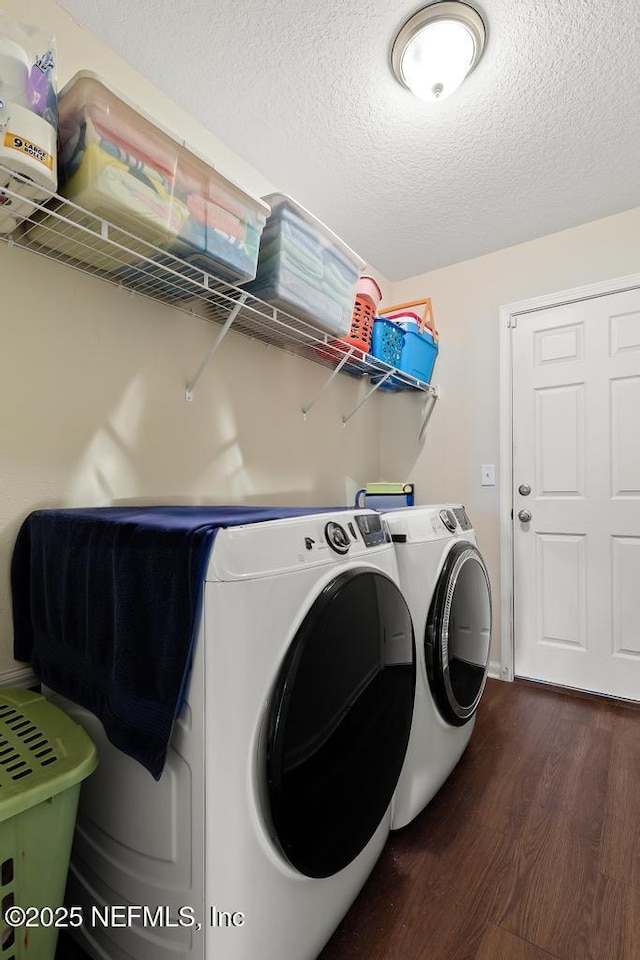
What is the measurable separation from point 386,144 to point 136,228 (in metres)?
1.22

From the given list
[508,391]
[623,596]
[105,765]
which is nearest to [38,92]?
[105,765]

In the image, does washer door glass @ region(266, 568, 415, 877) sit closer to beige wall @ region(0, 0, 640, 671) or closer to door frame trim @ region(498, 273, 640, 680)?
beige wall @ region(0, 0, 640, 671)

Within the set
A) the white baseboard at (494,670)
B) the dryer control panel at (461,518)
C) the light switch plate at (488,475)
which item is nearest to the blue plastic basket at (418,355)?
the light switch plate at (488,475)

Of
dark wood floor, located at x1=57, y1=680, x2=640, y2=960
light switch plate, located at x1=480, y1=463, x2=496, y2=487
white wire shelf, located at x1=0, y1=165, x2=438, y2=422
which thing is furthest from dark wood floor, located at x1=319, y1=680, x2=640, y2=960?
white wire shelf, located at x1=0, y1=165, x2=438, y2=422

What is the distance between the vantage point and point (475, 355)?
8.80 feet

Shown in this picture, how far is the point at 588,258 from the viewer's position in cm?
236

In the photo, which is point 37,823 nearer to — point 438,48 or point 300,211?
point 300,211

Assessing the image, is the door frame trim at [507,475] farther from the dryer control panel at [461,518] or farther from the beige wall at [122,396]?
the beige wall at [122,396]

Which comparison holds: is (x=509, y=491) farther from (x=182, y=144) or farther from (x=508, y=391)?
(x=182, y=144)

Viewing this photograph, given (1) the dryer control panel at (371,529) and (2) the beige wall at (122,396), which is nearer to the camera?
(1) the dryer control panel at (371,529)

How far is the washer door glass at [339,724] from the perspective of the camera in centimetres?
82

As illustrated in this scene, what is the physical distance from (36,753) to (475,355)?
2.62 metres

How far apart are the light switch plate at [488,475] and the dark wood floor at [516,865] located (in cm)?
127

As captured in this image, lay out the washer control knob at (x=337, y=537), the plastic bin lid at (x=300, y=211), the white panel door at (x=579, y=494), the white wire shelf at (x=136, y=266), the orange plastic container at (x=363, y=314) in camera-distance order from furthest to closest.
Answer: the white panel door at (x=579, y=494)
the orange plastic container at (x=363, y=314)
the plastic bin lid at (x=300, y=211)
the white wire shelf at (x=136, y=266)
the washer control knob at (x=337, y=537)
